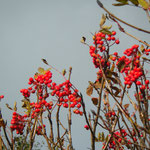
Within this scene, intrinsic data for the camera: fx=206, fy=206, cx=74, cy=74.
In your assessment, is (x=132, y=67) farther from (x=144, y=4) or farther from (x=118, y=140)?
(x=118, y=140)

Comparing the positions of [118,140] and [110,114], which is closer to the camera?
[110,114]

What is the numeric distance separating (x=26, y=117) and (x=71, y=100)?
0.66m

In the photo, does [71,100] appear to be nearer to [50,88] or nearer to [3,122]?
[50,88]

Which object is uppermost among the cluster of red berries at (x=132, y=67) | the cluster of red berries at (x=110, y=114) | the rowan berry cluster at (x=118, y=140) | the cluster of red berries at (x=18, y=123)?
the cluster of red berries at (x=132, y=67)

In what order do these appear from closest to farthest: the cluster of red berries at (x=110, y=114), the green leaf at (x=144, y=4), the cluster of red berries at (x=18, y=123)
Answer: the green leaf at (x=144, y=4), the cluster of red berries at (x=110, y=114), the cluster of red berries at (x=18, y=123)

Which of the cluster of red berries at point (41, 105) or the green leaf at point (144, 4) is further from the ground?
the green leaf at point (144, 4)

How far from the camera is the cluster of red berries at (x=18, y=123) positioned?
2.41 m

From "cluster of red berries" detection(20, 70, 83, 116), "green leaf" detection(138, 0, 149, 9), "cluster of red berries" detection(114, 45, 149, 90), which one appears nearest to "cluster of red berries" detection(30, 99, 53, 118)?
"cluster of red berries" detection(20, 70, 83, 116)

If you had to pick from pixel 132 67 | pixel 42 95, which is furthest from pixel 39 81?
pixel 132 67

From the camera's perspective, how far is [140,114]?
173 cm

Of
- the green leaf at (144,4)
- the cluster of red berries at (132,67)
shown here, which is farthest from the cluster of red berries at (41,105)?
the green leaf at (144,4)

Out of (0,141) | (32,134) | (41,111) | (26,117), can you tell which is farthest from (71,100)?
(0,141)

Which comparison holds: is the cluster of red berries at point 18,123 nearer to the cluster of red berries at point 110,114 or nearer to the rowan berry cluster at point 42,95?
the rowan berry cluster at point 42,95

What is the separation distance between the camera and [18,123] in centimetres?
245
